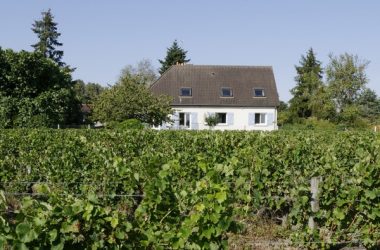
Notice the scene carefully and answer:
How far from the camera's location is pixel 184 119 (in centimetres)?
4194

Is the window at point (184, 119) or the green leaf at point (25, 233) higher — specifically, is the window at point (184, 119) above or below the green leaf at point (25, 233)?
above

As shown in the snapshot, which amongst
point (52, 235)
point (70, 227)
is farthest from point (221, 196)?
point (52, 235)

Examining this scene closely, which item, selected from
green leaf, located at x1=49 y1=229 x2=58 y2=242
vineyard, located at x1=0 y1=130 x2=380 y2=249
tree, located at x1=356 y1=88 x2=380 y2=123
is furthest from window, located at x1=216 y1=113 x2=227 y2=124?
green leaf, located at x1=49 y1=229 x2=58 y2=242

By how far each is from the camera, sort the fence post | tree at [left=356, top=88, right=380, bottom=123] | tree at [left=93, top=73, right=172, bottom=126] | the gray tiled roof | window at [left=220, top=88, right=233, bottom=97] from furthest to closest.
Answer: tree at [left=356, top=88, right=380, bottom=123] → window at [left=220, top=88, right=233, bottom=97] → the gray tiled roof → tree at [left=93, top=73, right=172, bottom=126] → the fence post

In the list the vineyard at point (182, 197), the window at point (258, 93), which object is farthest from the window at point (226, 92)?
the vineyard at point (182, 197)

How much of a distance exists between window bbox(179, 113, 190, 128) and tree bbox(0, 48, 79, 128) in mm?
11643

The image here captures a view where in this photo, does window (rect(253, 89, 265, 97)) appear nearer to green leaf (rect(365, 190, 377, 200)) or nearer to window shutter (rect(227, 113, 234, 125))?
window shutter (rect(227, 113, 234, 125))

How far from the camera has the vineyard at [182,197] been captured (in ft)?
11.9

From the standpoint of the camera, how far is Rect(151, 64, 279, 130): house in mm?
41875

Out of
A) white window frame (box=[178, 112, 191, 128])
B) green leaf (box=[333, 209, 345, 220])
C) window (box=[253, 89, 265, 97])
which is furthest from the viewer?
window (box=[253, 89, 265, 97])

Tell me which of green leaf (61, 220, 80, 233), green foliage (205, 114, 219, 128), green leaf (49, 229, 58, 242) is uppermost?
green foliage (205, 114, 219, 128)

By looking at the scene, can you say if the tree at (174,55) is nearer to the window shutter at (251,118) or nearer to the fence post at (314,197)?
the window shutter at (251,118)

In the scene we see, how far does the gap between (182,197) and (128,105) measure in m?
28.8

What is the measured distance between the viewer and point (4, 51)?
31.5 m
